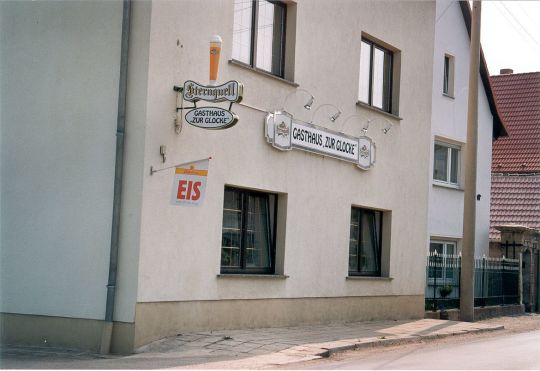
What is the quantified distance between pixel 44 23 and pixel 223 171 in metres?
3.66

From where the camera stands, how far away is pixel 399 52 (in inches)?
735

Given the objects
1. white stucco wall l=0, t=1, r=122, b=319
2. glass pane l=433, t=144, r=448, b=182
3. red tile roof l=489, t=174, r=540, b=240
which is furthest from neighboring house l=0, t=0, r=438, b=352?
red tile roof l=489, t=174, r=540, b=240

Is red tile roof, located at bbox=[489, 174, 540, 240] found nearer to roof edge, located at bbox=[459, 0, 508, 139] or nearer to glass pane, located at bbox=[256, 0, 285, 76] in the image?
roof edge, located at bbox=[459, 0, 508, 139]

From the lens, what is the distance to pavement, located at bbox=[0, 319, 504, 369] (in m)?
10.8

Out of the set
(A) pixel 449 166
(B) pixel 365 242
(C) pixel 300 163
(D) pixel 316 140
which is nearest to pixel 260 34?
(D) pixel 316 140

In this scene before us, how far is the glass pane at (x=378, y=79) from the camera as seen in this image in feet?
59.3

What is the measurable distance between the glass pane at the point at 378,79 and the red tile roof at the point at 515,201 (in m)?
11.0

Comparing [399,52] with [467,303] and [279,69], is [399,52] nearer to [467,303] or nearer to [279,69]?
[279,69]

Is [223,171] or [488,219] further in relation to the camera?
[488,219]

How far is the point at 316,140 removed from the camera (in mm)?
15602

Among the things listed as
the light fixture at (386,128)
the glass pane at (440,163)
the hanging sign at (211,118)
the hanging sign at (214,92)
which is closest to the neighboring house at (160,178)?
the hanging sign at (214,92)

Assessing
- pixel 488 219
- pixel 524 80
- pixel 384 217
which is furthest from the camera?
pixel 524 80

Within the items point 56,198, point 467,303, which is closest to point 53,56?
point 56,198

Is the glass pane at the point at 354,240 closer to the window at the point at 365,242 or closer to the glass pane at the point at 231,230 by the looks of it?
the window at the point at 365,242
